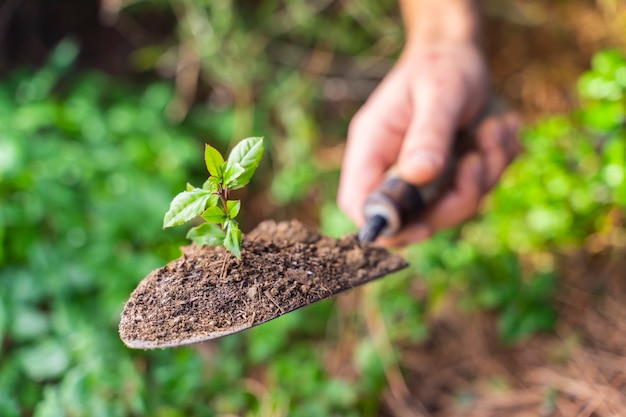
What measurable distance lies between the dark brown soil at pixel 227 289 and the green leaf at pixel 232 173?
179mm

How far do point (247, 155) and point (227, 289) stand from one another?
0.29 meters

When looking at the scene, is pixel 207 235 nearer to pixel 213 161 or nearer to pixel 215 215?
pixel 215 215

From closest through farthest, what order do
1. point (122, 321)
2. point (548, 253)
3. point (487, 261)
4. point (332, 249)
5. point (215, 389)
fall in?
point (122, 321) → point (332, 249) → point (215, 389) → point (487, 261) → point (548, 253)

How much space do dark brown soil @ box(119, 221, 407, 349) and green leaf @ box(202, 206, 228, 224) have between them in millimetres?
101

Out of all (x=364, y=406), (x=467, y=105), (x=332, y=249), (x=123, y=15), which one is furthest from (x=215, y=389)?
(x=123, y=15)

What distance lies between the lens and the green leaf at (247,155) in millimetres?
1250

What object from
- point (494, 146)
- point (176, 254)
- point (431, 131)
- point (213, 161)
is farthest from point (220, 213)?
point (494, 146)

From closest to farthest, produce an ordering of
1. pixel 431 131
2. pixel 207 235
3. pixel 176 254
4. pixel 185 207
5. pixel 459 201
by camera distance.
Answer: pixel 185 207, pixel 207 235, pixel 176 254, pixel 431 131, pixel 459 201

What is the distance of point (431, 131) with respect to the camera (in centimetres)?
191

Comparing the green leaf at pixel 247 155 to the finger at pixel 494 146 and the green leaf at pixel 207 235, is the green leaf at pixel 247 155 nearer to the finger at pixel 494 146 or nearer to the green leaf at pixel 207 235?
the green leaf at pixel 207 235

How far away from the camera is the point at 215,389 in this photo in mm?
2078

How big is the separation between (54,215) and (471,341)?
1.86 m

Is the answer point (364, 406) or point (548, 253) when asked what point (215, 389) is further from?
point (548, 253)

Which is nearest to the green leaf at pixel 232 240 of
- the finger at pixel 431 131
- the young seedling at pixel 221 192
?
the young seedling at pixel 221 192
